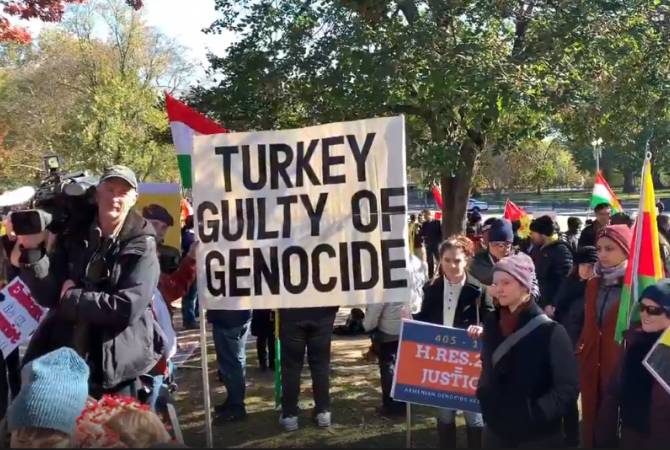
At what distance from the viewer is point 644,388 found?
133 inches

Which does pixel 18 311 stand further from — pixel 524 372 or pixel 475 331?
pixel 524 372

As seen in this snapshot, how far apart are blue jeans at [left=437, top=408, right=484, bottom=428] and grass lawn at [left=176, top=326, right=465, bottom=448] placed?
605 millimetres

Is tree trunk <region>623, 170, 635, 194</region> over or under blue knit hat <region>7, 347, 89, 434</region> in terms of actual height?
over

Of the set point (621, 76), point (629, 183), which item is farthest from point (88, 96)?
point (629, 183)

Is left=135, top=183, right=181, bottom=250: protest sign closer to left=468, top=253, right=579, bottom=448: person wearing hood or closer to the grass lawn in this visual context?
the grass lawn

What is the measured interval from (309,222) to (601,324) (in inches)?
76.0

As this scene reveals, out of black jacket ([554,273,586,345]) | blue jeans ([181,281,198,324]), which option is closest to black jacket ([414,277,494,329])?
black jacket ([554,273,586,345])

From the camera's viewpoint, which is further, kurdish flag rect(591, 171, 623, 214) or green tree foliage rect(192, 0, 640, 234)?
kurdish flag rect(591, 171, 623, 214)

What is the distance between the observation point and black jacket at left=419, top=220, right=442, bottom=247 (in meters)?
14.7

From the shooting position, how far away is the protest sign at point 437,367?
14.5ft

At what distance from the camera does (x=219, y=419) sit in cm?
584

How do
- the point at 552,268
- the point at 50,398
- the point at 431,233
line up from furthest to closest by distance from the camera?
the point at 431,233
the point at 552,268
the point at 50,398

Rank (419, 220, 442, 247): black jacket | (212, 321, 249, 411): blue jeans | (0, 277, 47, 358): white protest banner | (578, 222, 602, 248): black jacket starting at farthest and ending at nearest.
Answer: (419, 220, 442, 247): black jacket → (578, 222, 602, 248): black jacket → (212, 321, 249, 411): blue jeans → (0, 277, 47, 358): white protest banner

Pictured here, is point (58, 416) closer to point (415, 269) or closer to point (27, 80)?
point (415, 269)
